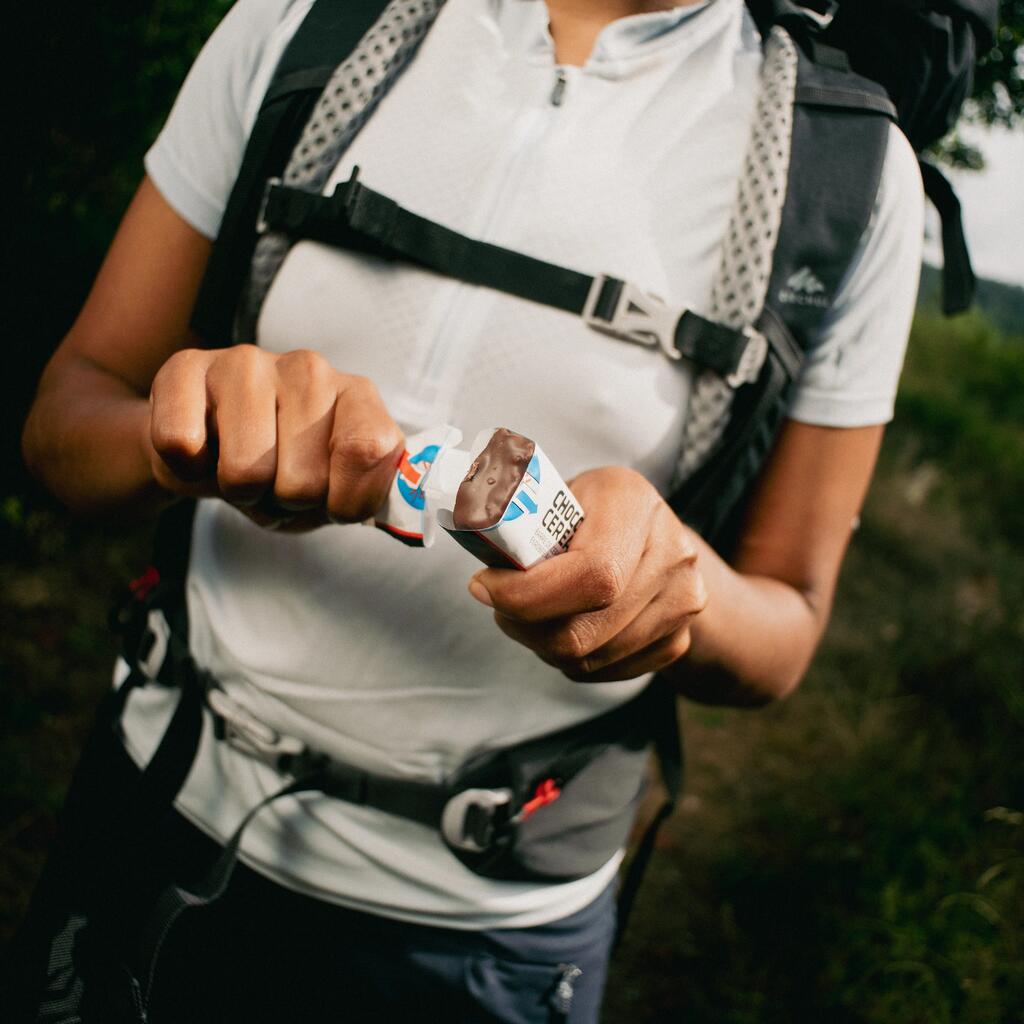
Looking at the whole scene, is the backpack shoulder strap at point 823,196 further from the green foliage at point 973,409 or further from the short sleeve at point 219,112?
the green foliage at point 973,409

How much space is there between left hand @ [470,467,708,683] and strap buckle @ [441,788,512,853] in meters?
0.30

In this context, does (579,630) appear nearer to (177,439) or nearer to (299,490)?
(299,490)

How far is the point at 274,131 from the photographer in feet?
3.59

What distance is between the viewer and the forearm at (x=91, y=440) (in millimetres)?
1089

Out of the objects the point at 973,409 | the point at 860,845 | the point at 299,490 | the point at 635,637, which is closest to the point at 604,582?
the point at 635,637

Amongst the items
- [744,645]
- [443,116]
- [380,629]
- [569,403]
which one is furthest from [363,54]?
[744,645]

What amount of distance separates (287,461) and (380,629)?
14.4 inches

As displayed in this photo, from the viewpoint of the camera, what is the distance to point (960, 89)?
1338 mm

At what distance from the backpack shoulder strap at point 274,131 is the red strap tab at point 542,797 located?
810mm

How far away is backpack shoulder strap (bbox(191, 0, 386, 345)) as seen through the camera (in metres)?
1.09

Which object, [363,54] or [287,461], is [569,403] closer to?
[287,461]

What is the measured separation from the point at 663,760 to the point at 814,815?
2.45 meters

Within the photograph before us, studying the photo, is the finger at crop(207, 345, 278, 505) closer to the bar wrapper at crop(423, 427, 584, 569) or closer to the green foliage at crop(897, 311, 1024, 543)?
the bar wrapper at crop(423, 427, 584, 569)

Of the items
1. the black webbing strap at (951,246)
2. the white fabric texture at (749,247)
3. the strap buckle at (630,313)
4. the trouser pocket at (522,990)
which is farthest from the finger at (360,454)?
the black webbing strap at (951,246)
